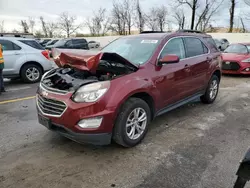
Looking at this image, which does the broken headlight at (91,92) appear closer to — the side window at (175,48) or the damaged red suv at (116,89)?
the damaged red suv at (116,89)

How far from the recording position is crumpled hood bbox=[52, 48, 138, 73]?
3166 millimetres

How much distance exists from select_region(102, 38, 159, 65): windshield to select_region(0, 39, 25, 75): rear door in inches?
194

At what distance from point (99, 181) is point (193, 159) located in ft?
4.52

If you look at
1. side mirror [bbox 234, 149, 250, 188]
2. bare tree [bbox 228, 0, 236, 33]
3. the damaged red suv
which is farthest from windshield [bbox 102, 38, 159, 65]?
bare tree [bbox 228, 0, 236, 33]

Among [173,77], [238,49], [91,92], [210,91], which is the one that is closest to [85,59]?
[91,92]

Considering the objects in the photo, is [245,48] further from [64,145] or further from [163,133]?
[64,145]

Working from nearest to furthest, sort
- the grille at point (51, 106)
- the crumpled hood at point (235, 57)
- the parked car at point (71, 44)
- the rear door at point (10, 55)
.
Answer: the grille at point (51, 106)
the rear door at point (10, 55)
the crumpled hood at point (235, 57)
the parked car at point (71, 44)

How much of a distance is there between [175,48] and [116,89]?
1883 mm

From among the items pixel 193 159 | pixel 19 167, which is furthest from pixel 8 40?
pixel 193 159

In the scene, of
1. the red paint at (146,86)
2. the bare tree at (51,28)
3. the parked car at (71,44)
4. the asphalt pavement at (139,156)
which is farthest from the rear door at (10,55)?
the bare tree at (51,28)

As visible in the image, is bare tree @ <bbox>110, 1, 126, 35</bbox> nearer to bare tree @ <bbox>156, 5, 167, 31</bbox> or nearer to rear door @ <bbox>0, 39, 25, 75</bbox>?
bare tree @ <bbox>156, 5, 167, 31</bbox>

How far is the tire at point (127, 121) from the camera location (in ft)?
10.5

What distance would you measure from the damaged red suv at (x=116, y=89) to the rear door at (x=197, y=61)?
0.10 m

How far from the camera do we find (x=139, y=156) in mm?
3281
